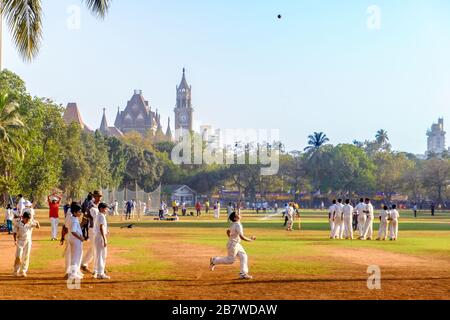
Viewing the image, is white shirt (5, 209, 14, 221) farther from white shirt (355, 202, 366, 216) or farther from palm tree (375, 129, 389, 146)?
palm tree (375, 129, 389, 146)

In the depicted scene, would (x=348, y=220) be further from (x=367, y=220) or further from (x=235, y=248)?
(x=235, y=248)

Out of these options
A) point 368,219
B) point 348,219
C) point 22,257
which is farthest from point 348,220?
point 22,257

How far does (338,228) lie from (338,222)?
0.49 metres

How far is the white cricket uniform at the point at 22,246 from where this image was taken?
16.4 m

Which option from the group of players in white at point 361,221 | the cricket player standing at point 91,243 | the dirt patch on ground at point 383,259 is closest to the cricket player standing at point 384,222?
the group of players in white at point 361,221

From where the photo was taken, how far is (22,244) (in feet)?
54.4

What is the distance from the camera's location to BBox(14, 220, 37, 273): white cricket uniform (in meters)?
16.4

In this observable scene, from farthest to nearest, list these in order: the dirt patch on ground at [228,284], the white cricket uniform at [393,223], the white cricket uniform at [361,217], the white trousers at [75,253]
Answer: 1. the white cricket uniform at [361,217]
2. the white cricket uniform at [393,223]
3. the white trousers at [75,253]
4. the dirt patch on ground at [228,284]

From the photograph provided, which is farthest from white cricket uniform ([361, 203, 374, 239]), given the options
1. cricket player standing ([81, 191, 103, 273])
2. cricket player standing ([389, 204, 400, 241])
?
cricket player standing ([81, 191, 103, 273])

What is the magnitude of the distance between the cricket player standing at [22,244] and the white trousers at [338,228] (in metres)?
17.4

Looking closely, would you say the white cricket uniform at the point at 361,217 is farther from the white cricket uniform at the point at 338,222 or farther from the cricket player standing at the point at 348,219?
the white cricket uniform at the point at 338,222

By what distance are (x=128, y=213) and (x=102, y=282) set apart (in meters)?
39.8
